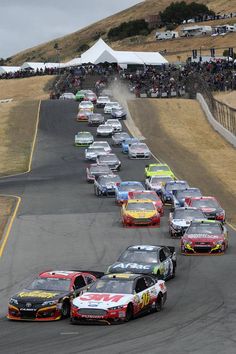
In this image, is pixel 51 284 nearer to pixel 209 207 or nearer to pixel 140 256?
pixel 140 256

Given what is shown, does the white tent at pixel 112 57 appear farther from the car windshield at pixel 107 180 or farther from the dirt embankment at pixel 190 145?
the car windshield at pixel 107 180

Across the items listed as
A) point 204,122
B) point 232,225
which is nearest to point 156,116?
point 204,122

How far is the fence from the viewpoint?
78250 millimetres

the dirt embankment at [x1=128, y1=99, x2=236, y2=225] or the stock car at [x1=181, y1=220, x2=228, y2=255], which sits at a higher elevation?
the stock car at [x1=181, y1=220, x2=228, y2=255]

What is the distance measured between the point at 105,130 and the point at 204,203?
3546cm

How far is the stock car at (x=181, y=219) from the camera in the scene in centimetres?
3756

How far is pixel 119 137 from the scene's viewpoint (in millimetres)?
72062

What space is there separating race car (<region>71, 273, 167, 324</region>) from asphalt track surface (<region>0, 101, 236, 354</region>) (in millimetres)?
257

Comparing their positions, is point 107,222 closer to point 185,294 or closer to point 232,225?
point 232,225

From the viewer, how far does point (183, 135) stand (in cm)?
7888

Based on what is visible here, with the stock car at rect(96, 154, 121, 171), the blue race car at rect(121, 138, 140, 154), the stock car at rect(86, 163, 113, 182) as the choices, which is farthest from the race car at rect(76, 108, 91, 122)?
the stock car at rect(86, 163, 113, 182)

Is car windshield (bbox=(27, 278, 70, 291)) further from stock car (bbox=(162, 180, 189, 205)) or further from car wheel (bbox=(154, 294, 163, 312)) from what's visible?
stock car (bbox=(162, 180, 189, 205))

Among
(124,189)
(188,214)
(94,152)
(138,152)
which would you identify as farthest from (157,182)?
(138,152)

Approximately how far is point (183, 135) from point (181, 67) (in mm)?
34894
